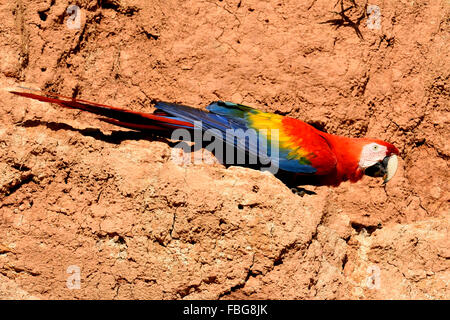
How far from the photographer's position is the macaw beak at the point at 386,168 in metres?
2.72

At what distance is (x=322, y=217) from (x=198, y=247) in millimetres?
626

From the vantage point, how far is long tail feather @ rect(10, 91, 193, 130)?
2.25 meters

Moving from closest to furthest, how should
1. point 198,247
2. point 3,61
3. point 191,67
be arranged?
point 198,247, point 3,61, point 191,67

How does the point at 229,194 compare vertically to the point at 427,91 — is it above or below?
below

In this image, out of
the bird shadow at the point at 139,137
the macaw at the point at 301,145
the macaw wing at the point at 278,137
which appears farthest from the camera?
the macaw wing at the point at 278,137

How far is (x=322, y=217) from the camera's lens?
2367 mm

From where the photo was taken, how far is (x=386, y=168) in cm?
274

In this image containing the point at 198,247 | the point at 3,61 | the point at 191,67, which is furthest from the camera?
the point at 191,67

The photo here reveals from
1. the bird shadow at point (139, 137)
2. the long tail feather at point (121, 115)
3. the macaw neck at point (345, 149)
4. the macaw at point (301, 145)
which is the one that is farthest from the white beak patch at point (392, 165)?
the long tail feather at point (121, 115)

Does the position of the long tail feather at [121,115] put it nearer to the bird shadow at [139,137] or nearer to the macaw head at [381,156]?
the bird shadow at [139,137]

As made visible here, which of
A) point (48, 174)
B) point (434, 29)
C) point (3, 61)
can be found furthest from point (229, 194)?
point (434, 29)

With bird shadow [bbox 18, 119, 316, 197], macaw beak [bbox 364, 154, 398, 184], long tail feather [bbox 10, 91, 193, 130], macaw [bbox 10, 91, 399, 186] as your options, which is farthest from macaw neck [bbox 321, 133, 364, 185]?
long tail feather [bbox 10, 91, 193, 130]

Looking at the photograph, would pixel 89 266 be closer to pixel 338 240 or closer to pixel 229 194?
pixel 229 194

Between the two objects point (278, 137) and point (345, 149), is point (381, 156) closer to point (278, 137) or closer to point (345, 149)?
point (345, 149)
